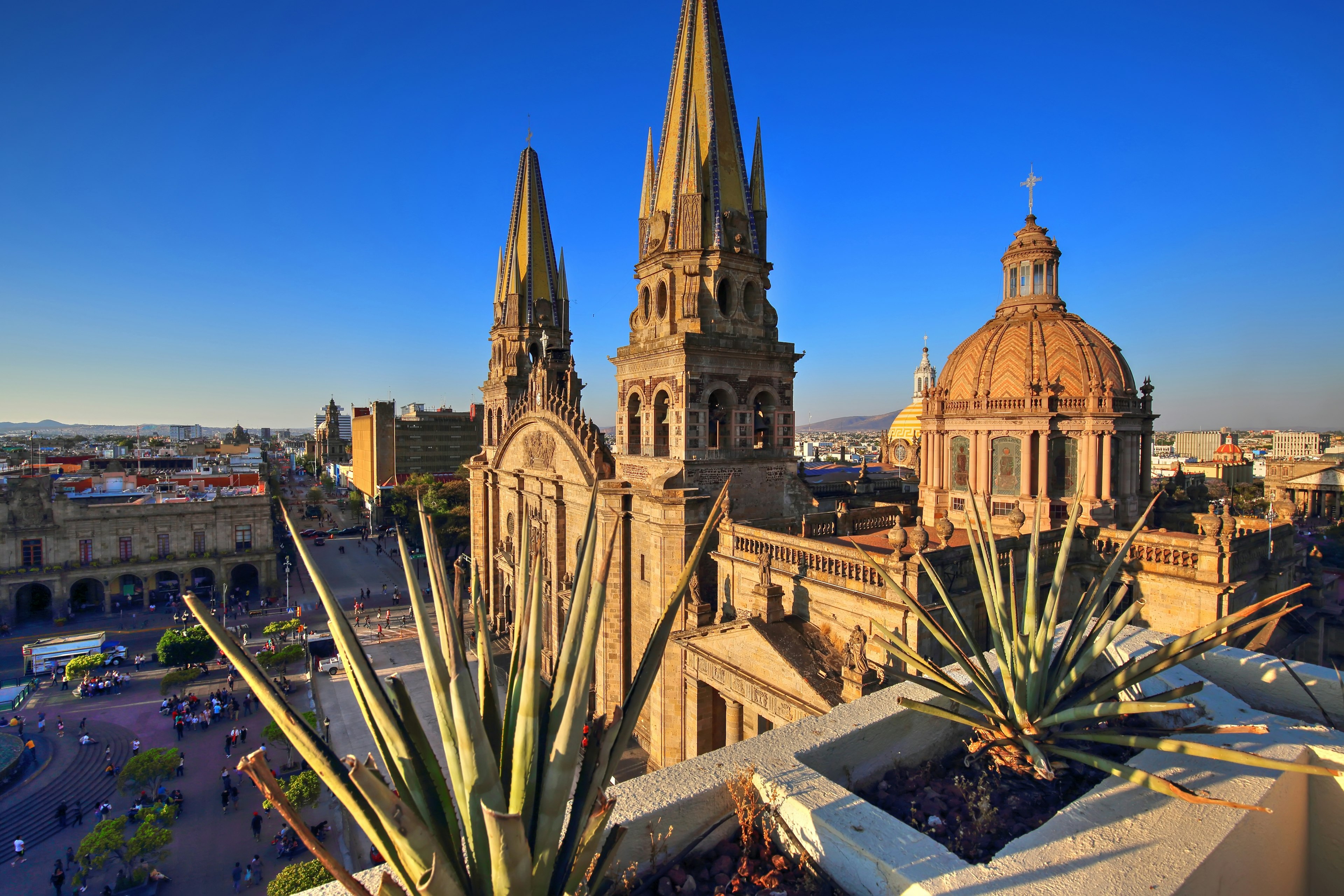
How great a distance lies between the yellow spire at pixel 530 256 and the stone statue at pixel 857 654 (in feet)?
90.7

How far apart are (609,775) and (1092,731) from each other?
3.68 meters

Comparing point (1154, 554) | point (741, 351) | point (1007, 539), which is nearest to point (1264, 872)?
point (1007, 539)

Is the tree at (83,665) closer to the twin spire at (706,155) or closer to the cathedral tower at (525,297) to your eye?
the cathedral tower at (525,297)

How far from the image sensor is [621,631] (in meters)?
21.3

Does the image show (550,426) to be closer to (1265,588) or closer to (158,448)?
(1265,588)

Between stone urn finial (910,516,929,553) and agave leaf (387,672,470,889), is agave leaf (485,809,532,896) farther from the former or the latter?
stone urn finial (910,516,929,553)

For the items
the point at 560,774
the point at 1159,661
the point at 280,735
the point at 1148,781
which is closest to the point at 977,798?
the point at 1148,781

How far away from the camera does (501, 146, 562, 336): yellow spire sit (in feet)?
118

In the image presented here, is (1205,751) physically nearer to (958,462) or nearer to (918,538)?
(918,538)

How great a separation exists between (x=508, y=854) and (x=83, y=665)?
4007 cm

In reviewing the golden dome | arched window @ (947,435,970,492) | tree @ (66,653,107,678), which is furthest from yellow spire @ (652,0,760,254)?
the golden dome

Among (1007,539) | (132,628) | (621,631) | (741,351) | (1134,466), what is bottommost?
(132,628)

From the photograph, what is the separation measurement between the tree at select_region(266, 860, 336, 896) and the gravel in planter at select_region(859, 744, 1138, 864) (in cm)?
1393

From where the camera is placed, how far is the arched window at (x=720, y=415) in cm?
2080
